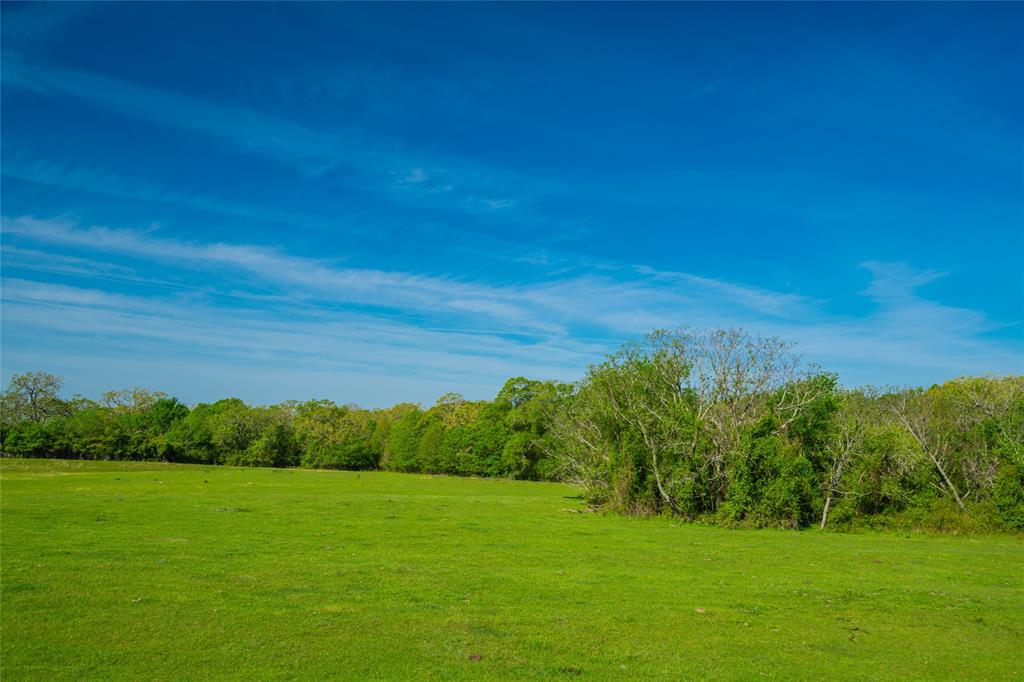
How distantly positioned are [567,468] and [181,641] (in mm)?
43389

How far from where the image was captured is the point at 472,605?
15.9m

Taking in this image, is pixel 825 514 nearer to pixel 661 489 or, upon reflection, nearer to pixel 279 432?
pixel 661 489

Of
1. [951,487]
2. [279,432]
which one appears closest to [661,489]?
[951,487]

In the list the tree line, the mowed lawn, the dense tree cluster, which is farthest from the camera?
the dense tree cluster

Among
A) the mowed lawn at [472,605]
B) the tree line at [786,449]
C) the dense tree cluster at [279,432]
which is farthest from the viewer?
Answer: the dense tree cluster at [279,432]

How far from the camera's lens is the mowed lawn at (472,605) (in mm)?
11719

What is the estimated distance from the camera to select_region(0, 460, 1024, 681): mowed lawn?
11.7 m

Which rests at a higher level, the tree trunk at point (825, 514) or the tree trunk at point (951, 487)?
the tree trunk at point (951, 487)

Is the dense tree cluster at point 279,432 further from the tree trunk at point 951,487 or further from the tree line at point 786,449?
the tree trunk at point 951,487

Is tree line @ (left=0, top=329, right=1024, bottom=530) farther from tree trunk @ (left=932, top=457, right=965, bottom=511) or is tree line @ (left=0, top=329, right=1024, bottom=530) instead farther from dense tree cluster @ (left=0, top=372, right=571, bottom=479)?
dense tree cluster @ (left=0, top=372, right=571, bottom=479)

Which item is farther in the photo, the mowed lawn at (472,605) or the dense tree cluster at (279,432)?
the dense tree cluster at (279,432)

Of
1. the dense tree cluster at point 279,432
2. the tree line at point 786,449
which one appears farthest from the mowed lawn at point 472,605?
the dense tree cluster at point 279,432

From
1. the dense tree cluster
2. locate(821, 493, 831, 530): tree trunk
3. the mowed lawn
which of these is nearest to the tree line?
locate(821, 493, 831, 530): tree trunk

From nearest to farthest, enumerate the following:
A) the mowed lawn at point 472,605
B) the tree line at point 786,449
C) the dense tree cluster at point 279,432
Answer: the mowed lawn at point 472,605
the tree line at point 786,449
the dense tree cluster at point 279,432
